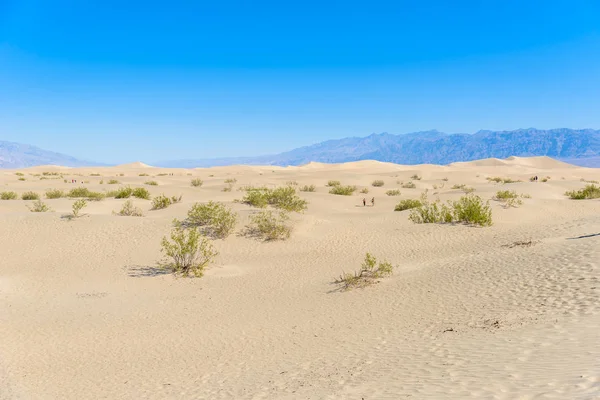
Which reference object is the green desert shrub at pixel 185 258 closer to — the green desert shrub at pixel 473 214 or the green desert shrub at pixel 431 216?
the green desert shrub at pixel 431 216

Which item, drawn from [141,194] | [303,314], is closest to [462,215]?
[303,314]

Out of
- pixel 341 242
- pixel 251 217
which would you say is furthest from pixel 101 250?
pixel 341 242

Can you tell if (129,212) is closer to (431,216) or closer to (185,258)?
(185,258)

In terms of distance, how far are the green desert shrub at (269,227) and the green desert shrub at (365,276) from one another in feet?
15.4

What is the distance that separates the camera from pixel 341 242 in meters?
16.6

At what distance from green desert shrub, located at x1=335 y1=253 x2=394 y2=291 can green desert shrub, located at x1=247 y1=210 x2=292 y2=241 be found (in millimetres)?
4698

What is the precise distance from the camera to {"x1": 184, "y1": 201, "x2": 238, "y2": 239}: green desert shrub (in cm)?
1692

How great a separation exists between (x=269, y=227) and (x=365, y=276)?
5987 millimetres

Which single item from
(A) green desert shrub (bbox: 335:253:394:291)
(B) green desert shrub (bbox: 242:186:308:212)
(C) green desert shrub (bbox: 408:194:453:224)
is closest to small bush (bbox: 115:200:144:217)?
(B) green desert shrub (bbox: 242:186:308:212)

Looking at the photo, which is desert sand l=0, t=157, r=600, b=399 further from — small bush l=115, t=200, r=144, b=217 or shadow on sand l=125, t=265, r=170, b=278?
small bush l=115, t=200, r=144, b=217

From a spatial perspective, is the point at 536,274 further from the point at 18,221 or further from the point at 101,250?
the point at 18,221

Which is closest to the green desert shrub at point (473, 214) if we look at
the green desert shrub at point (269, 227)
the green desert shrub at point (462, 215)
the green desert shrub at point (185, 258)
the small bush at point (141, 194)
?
the green desert shrub at point (462, 215)

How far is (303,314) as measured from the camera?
392 inches

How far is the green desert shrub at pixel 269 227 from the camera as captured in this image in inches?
663
